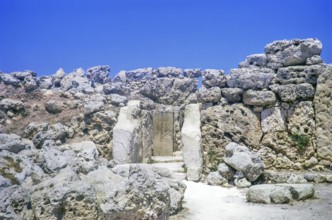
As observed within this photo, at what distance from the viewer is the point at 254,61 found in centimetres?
950

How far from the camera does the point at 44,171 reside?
6656 millimetres

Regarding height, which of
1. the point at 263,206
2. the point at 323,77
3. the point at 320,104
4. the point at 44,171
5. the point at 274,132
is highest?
the point at 323,77

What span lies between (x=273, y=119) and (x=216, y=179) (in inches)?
86.9

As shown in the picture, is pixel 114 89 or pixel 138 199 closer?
pixel 138 199

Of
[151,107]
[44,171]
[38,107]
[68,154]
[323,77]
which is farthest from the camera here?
[151,107]

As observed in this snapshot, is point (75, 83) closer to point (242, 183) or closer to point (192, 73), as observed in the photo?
point (192, 73)

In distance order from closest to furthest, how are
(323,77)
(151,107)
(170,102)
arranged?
(323,77), (151,107), (170,102)

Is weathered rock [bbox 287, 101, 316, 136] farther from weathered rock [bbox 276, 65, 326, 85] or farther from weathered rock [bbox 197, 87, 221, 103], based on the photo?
weathered rock [bbox 197, 87, 221, 103]

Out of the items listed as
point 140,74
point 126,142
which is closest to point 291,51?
point 126,142

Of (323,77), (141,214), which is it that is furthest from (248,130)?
(141,214)

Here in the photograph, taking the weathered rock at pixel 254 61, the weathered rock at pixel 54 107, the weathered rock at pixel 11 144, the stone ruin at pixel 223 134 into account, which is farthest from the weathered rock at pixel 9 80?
the weathered rock at pixel 254 61

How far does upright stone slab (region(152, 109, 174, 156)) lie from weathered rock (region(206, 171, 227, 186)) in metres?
4.15

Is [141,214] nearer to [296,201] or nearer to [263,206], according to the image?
[263,206]

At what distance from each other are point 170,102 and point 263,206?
46.9ft
